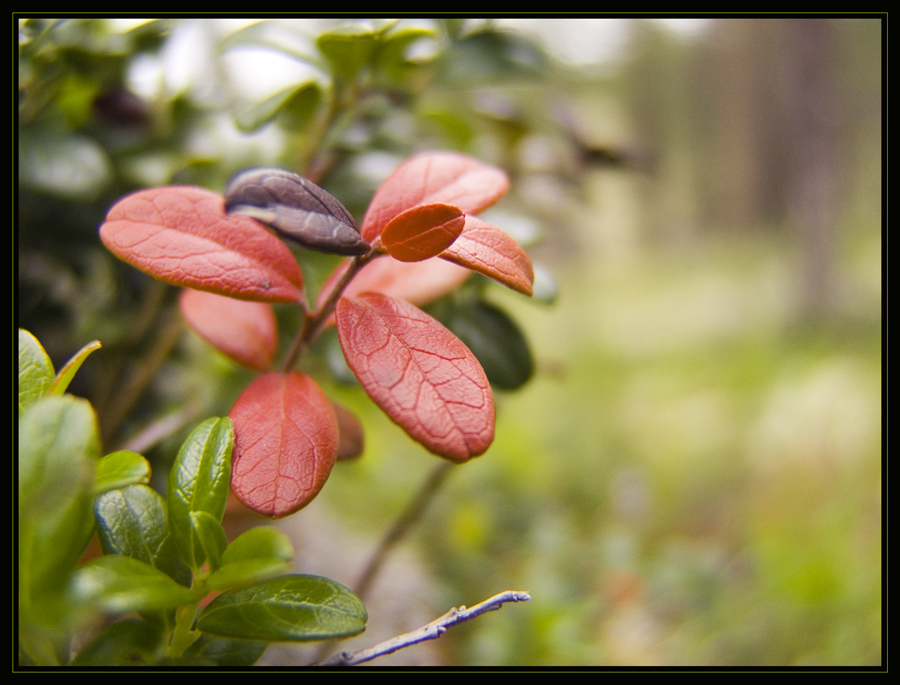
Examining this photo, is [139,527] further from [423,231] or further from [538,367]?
[538,367]

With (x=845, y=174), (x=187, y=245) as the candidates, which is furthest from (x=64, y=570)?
(x=845, y=174)

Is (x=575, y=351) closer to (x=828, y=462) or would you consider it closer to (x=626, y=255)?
(x=828, y=462)

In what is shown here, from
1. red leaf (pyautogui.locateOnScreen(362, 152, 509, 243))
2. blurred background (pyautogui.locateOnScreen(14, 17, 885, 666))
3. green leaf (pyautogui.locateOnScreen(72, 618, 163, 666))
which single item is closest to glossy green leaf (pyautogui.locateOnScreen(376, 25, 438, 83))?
blurred background (pyautogui.locateOnScreen(14, 17, 885, 666))

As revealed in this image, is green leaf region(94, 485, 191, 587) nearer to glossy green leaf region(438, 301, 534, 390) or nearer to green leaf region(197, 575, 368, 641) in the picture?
green leaf region(197, 575, 368, 641)

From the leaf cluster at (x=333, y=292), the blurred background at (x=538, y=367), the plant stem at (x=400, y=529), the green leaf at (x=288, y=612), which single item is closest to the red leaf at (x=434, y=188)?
the leaf cluster at (x=333, y=292)

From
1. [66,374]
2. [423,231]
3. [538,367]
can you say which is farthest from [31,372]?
[538,367]

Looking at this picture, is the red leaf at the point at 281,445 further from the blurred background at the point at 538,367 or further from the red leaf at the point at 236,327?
the blurred background at the point at 538,367
